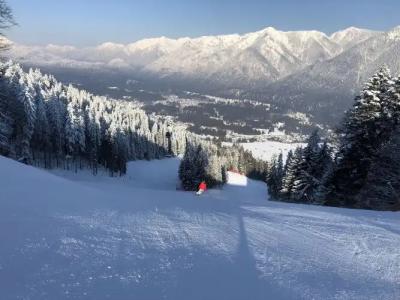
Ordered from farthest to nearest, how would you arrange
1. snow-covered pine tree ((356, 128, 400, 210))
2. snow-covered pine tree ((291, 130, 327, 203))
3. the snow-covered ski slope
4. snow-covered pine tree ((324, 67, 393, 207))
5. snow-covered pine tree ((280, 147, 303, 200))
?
snow-covered pine tree ((280, 147, 303, 200)), snow-covered pine tree ((291, 130, 327, 203)), snow-covered pine tree ((324, 67, 393, 207)), snow-covered pine tree ((356, 128, 400, 210)), the snow-covered ski slope

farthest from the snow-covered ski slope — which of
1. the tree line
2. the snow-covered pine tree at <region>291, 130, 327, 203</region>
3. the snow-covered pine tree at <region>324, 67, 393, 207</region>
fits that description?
the snow-covered pine tree at <region>291, 130, 327, 203</region>

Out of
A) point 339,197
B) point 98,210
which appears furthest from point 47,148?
point 98,210

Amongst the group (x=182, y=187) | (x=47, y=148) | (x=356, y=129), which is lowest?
(x=182, y=187)

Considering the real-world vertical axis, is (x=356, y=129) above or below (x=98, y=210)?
above

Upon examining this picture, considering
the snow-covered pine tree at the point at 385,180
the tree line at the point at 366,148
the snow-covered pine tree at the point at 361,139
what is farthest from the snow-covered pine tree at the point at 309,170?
the snow-covered pine tree at the point at 385,180

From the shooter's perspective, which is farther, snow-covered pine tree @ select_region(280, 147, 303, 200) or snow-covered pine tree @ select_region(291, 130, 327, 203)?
snow-covered pine tree @ select_region(280, 147, 303, 200)

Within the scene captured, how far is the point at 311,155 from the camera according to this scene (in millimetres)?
44062

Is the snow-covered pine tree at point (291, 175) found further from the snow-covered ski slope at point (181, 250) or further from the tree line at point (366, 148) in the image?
the snow-covered ski slope at point (181, 250)

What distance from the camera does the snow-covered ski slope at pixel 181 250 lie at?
7047mm

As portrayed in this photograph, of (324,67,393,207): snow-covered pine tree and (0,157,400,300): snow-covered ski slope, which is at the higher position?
(324,67,393,207): snow-covered pine tree

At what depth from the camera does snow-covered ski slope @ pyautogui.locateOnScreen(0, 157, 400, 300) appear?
23.1 ft

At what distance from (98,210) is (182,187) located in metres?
76.8

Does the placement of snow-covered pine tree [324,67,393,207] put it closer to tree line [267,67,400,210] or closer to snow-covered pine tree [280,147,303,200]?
tree line [267,67,400,210]

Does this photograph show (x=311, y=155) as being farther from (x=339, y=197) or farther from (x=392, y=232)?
(x=392, y=232)
